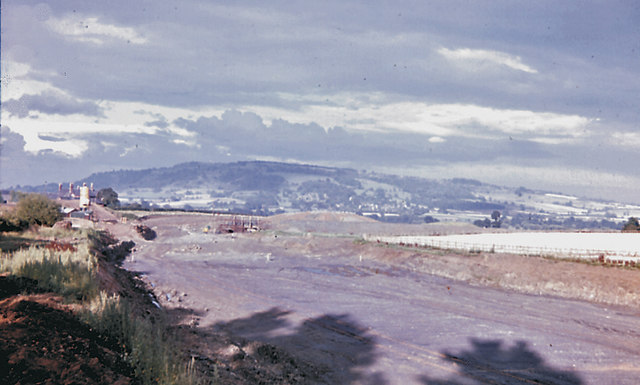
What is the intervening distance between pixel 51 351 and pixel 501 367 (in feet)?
64.8

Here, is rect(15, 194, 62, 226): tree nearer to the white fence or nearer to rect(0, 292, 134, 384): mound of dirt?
the white fence

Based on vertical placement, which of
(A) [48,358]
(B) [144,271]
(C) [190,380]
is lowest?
(B) [144,271]

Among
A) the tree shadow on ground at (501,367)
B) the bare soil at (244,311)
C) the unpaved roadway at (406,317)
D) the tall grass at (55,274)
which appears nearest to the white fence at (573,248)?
the bare soil at (244,311)

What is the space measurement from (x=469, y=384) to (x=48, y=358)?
55.0 ft

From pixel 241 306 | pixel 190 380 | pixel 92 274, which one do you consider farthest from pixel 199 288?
pixel 190 380

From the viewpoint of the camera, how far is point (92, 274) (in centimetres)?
2283

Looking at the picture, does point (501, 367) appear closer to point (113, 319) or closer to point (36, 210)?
point (113, 319)

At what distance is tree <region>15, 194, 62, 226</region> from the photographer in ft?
210

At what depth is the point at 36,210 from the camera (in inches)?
2579

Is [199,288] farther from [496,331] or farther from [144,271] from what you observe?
[496,331]

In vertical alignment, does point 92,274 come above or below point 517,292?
above

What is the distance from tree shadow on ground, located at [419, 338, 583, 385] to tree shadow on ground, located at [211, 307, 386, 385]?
11.7 ft

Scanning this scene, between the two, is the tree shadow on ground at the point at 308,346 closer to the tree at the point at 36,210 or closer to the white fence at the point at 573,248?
the white fence at the point at 573,248

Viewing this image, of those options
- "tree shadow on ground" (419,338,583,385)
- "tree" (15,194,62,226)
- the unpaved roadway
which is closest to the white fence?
the unpaved roadway
